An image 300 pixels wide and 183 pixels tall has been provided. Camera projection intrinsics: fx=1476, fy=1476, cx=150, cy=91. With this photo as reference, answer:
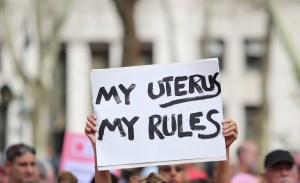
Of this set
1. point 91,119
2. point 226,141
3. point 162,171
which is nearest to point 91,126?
point 91,119

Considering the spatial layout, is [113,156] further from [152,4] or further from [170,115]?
[152,4]

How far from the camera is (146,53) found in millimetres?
58750

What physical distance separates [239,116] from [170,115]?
155 ft

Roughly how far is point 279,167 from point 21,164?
224 cm

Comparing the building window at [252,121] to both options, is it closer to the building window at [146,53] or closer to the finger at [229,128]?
the building window at [146,53]

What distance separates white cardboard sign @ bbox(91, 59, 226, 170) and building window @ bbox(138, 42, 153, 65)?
48328 millimetres

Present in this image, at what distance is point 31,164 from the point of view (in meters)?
12.3

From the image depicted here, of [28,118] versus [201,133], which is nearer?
[201,133]

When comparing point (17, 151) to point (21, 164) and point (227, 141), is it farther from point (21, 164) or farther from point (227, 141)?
point (227, 141)

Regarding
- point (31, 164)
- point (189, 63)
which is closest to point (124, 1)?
point (31, 164)

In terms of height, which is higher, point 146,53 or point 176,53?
point 146,53

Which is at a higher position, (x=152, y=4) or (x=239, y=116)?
(x=152, y=4)

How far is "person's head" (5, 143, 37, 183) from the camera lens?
1220cm

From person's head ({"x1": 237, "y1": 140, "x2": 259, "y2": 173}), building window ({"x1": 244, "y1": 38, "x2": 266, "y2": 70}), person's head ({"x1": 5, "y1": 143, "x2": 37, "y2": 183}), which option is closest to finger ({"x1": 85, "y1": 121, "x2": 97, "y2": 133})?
person's head ({"x1": 5, "y1": 143, "x2": 37, "y2": 183})
